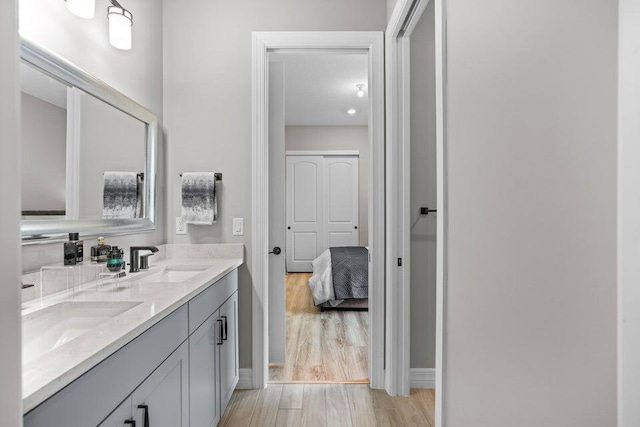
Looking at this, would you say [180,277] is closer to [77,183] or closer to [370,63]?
[77,183]

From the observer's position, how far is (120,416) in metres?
0.90

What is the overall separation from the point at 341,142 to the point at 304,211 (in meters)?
1.50

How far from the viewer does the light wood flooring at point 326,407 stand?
190cm

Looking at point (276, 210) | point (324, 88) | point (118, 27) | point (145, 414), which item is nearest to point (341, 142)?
point (324, 88)

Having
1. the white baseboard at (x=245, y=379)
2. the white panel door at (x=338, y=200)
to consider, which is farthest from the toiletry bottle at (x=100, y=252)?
the white panel door at (x=338, y=200)

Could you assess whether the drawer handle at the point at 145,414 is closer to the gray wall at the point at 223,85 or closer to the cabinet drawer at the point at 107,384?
the cabinet drawer at the point at 107,384

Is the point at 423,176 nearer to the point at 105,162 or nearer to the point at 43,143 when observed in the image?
the point at 105,162

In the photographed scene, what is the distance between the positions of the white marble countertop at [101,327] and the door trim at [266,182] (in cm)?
50

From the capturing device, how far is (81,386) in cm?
75

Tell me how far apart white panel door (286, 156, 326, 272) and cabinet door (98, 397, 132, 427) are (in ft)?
18.3

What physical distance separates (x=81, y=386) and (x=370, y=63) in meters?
2.19

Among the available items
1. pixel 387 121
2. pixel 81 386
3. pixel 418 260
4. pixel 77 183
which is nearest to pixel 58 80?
pixel 77 183

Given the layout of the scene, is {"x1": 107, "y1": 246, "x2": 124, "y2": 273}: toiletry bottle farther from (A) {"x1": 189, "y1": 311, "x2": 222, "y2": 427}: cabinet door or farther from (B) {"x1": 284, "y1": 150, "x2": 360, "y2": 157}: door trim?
(B) {"x1": 284, "y1": 150, "x2": 360, "y2": 157}: door trim

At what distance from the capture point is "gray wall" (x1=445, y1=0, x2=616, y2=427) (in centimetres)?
56
